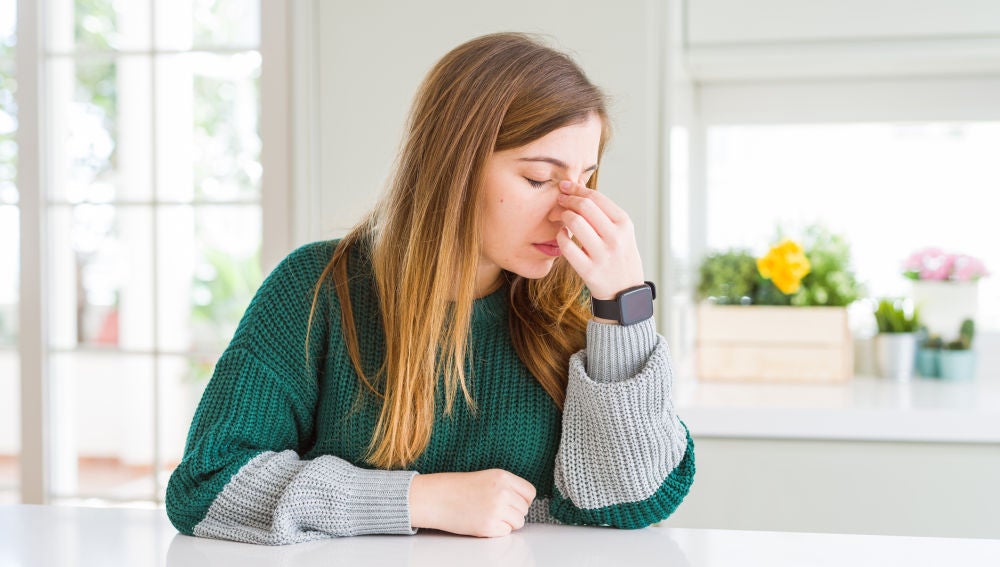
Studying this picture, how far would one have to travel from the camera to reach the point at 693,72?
2.28 metres

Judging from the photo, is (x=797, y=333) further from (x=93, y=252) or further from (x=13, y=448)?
(x=13, y=448)

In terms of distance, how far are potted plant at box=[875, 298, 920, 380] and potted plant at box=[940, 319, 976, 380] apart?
8 centimetres

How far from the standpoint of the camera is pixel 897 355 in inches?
87.6

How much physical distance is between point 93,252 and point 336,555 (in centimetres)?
193

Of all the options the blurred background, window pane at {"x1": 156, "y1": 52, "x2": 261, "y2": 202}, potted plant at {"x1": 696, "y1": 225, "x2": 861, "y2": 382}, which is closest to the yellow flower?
potted plant at {"x1": 696, "y1": 225, "x2": 861, "y2": 382}

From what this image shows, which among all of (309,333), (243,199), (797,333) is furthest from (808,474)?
(243,199)

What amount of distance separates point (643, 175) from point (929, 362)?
0.97 m

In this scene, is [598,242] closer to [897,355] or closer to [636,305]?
[636,305]

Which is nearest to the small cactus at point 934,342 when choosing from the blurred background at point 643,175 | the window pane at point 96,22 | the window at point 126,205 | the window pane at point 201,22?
the blurred background at point 643,175

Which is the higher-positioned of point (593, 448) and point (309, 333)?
point (309, 333)

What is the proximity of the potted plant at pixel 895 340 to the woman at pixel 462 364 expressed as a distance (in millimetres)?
1410

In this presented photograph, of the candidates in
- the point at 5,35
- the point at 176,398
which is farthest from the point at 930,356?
the point at 176,398

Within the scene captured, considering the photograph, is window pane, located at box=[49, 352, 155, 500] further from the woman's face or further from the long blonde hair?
the woman's face

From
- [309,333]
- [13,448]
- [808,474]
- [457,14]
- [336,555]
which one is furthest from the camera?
[13,448]
